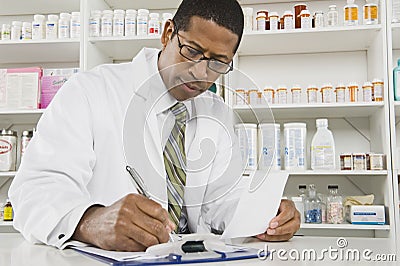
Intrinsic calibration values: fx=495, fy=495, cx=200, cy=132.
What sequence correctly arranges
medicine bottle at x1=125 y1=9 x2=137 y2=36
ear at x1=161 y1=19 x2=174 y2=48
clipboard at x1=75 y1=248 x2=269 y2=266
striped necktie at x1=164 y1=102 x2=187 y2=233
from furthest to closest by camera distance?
medicine bottle at x1=125 y1=9 x2=137 y2=36, ear at x1=161 y1=19 x2=174 y2=48, striped necktie at x1=164 y1=102 x2=187 y2=233, clipboard at x1=75 y1=248 x2=269 y2=266

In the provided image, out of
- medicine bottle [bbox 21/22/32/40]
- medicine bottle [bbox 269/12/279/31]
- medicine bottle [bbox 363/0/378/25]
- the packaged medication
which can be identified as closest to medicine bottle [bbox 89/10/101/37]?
medicine bottle [bbox 21/22/32/40]

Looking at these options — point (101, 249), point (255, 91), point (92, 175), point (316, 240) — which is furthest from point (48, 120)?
point (316, 240)

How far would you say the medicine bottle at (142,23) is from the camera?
2.09 meters

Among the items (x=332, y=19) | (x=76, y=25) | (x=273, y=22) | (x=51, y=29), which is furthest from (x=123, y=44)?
(x=332, y=19)

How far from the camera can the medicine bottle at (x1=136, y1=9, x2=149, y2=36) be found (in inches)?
82.4

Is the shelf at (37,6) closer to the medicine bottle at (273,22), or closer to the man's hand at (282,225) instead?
the medicine bottle at (273,22)

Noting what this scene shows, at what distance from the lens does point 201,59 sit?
784mm

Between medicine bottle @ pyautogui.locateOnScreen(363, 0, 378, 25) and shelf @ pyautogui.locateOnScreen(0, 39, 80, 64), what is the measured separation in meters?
1.19

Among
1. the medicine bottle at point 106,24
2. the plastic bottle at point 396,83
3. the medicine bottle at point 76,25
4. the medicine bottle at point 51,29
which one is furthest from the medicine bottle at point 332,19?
the medicine bottle at point 51,29

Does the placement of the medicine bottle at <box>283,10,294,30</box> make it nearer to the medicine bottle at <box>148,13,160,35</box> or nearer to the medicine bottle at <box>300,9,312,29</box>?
the medicine bottle at <box>300,9,312,29</box>

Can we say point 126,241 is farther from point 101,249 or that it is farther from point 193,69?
point 193,69

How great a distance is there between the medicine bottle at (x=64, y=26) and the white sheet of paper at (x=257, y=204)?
1515mm

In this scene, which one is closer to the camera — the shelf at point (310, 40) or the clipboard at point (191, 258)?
the clipboard at point (191, 258)

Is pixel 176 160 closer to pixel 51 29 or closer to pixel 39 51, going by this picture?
pixel 51 29
